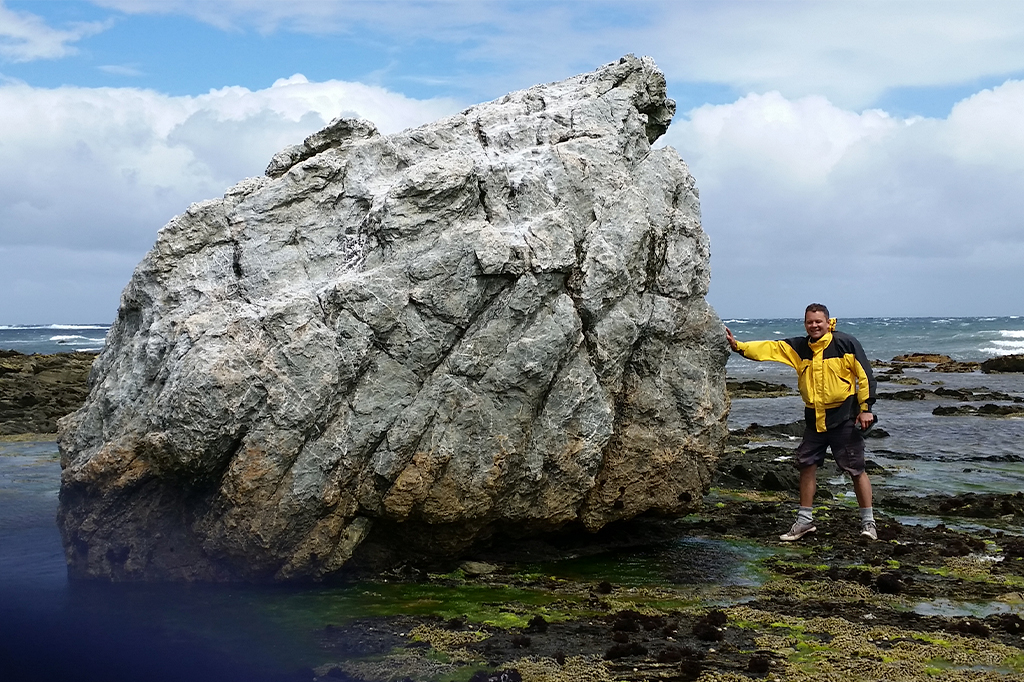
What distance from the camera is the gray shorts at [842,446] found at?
35.4 ft

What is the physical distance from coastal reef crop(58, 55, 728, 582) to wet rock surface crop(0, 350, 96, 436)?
10.1m

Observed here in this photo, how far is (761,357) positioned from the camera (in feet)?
36.2

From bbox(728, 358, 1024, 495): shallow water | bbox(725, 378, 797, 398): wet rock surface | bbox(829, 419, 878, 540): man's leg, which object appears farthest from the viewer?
bbox(725, 378, 797, 398): wet rock surface

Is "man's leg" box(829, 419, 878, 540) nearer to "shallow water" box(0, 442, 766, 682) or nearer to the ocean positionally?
"shallow water" box(0, 442, 766, 682)

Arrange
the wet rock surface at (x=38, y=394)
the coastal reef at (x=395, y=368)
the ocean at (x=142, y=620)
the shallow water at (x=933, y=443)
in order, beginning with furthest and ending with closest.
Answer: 1. the wet rock surface at (x=38, y=394)
2. the shallow water at (x=933, y=443)
3. the coastal reef at (x=395, y=368)
4. the ocean at (x=142, y=620)

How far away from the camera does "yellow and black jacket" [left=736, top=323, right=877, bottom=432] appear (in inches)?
420

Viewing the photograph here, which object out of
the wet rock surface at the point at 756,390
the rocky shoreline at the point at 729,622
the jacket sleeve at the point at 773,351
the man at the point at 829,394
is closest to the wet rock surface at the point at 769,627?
the rocky shoreline at the point at 729,622

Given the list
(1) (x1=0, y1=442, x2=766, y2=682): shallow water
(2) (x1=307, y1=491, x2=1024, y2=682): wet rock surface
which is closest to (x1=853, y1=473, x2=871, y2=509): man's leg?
(2) (x1=307, y1=491, x2=1024, y2=682): wet rock surface

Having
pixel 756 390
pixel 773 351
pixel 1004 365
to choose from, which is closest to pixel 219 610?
pixel 773 351

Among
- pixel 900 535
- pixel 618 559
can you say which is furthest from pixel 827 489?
pixel 618 559

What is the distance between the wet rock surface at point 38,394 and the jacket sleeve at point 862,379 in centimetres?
1415

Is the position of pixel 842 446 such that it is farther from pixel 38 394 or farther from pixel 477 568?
pixel 38 394

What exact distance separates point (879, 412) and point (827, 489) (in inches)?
555

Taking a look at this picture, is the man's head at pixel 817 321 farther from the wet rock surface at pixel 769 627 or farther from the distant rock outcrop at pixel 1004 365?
the distant rock outcrop at pixel 1004 365
